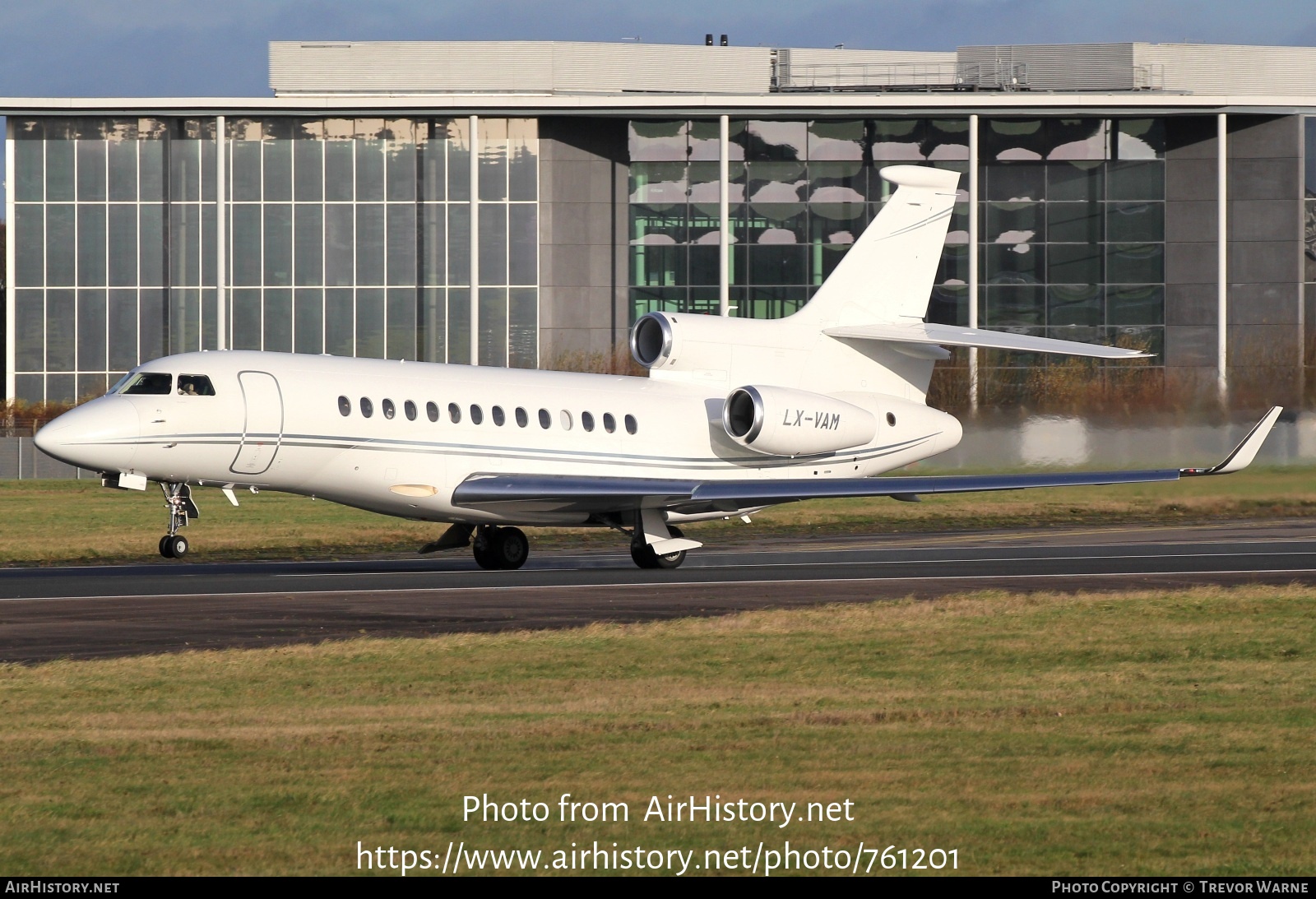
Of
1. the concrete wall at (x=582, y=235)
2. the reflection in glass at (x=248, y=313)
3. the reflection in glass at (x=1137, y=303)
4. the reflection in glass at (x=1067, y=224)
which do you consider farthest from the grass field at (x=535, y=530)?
the reflection in glass at (x=1067, y=224)

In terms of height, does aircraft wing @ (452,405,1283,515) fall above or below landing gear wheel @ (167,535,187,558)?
above

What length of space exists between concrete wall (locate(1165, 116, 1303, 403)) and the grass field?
872 inches

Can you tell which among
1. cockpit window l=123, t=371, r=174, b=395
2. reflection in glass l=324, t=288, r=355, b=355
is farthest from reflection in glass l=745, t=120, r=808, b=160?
cockpit window l=123, t=371, r=174, b=395

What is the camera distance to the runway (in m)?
17.2

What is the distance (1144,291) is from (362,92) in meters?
32.5

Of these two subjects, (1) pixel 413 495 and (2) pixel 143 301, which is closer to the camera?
(1) pixel 413 495

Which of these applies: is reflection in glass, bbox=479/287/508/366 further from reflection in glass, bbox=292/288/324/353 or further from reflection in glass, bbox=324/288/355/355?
reflection in glass, bbox=292/288/324/353

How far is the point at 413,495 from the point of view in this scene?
938 inches

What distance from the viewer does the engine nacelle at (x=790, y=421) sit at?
26281 millimetres

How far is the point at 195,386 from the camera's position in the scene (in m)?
A: 23.0

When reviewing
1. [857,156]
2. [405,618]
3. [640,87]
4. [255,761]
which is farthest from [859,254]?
[640,87]

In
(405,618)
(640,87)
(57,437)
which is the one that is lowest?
(405,618)

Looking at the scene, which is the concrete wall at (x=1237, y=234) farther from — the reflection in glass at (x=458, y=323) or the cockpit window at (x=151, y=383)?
the cockpit window at (x=151, y=383)

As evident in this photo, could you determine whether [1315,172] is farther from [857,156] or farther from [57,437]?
[57,437]
